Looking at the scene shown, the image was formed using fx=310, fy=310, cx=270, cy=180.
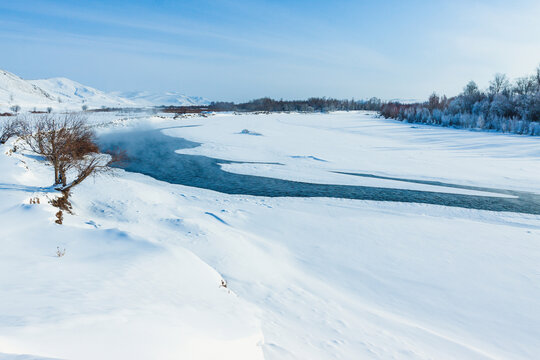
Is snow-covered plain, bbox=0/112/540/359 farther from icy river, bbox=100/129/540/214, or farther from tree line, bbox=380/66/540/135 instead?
tree line, bbox=380/66/540/135

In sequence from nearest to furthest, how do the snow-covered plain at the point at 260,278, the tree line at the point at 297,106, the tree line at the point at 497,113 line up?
the snow-covered plain at the point at 260,278 < the tree line at the point at 497,113 < the tree line at the point at 297,106

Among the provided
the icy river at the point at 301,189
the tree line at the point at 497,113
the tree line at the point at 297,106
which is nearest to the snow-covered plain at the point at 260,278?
the icy river at the point at 301,189

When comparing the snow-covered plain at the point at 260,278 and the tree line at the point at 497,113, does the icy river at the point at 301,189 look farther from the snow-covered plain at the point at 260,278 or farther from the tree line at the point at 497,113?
the tree line at the point at 497,113

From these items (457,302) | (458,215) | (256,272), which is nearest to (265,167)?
(458,215)

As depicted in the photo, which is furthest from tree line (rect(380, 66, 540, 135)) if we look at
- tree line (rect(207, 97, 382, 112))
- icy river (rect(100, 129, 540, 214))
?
tree line (rect(207, 97, 382, 112))

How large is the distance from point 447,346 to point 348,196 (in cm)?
936

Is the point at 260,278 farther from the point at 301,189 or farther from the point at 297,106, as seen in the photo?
the point at 297,106

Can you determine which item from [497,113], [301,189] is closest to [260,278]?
[301,189]

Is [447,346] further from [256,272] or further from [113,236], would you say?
[113,236]

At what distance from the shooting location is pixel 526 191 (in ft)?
50.6

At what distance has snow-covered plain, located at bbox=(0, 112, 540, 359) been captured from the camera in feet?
12.5

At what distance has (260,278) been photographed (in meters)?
7.16

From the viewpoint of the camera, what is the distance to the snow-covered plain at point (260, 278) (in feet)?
12.5

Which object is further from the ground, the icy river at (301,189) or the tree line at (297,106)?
the tree line at (297,106)
